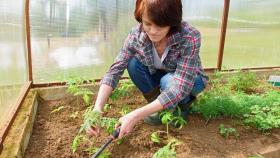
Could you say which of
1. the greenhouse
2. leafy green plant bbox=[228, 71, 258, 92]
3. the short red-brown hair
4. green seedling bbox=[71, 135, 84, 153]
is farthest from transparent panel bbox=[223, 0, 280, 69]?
green seedling bbox=[71, 135, 84, 153]

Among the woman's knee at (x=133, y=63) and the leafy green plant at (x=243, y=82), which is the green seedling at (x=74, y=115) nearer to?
the woman's knee at (x=133, y=63)

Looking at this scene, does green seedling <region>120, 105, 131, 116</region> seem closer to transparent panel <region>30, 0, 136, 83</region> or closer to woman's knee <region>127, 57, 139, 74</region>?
woman's knee <region>127, 57, 139, 74</region>

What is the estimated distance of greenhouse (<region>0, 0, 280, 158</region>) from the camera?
89.8 inches

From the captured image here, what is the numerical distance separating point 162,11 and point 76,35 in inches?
58.6

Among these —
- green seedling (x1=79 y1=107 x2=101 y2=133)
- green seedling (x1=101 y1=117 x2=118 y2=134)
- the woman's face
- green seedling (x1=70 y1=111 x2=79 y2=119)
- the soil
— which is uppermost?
the woman's face

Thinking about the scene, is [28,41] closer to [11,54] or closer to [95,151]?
[11,54]

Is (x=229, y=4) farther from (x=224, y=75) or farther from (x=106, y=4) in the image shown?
(x=106, y=4)

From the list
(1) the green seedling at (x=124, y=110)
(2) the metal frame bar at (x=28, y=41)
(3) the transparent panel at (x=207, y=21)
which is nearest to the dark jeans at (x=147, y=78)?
(1) the green seedling at (x=124, y=110)

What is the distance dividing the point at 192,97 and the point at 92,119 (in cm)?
98

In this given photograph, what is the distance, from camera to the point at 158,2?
6.91ft

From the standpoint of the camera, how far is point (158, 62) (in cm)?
262

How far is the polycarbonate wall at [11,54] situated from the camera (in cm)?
242

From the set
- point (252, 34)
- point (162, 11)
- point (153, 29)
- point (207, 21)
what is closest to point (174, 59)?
point (153, 29)

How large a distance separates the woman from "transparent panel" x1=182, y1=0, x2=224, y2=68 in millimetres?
1383
